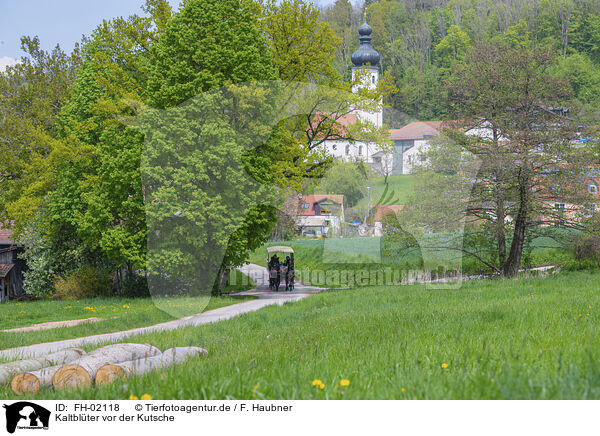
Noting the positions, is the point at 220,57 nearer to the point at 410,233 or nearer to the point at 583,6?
the point at 410,233

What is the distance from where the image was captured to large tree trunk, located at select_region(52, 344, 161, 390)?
5648 millimetres

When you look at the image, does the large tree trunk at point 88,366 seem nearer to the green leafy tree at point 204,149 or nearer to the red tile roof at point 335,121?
the green leafy tree at point 204,149

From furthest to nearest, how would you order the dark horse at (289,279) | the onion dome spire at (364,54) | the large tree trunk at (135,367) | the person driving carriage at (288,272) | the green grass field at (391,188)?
the onion dome spire at (364,54) < the green grass field at (391,188) < the dark horse at (289,279) < the person driving carriage at (288,272) < the large tree trunk at (135,367)

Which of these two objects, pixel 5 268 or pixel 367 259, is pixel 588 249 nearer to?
pixel 367 259

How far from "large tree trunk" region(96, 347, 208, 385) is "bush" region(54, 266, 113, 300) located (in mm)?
21181

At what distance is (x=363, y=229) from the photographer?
161ft

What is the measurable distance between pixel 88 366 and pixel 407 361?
3.50 metres

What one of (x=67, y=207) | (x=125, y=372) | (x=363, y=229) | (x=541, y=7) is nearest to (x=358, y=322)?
(x=125, y=372)

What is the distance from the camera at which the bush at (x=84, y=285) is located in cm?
2597

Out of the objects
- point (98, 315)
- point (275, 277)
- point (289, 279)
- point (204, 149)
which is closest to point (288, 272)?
point (289, 279)

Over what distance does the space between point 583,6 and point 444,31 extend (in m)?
26.6
